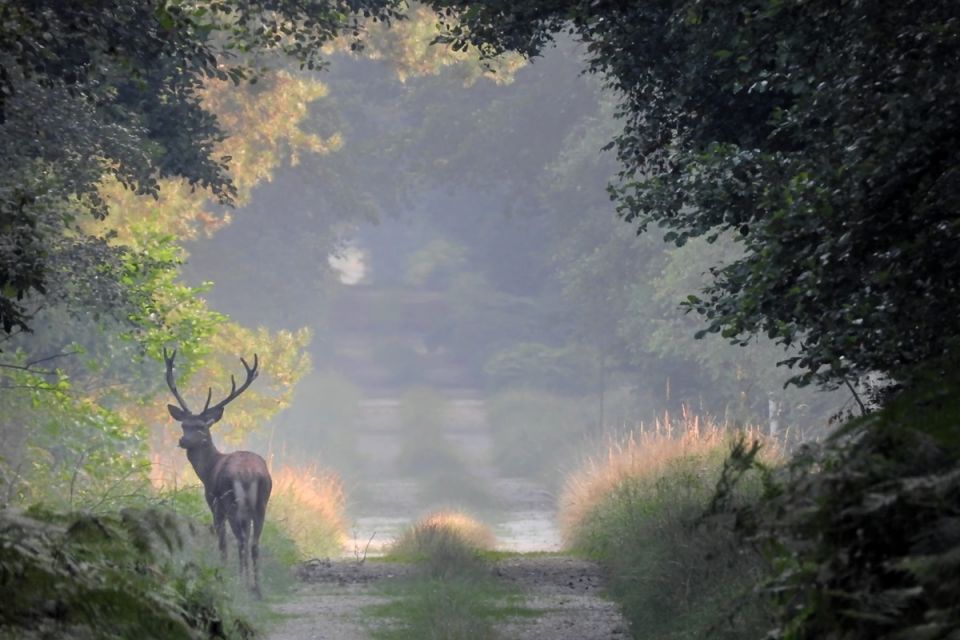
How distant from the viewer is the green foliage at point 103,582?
216 inches

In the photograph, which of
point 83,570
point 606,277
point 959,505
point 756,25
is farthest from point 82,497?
point 606,277

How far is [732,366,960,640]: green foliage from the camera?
13.0 ft

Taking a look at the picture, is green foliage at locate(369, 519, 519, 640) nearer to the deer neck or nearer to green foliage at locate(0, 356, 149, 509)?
the deer neck

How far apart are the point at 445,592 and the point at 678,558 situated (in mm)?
3180

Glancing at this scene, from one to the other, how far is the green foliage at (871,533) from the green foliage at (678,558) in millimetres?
3360

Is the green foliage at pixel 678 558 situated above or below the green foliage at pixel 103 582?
above

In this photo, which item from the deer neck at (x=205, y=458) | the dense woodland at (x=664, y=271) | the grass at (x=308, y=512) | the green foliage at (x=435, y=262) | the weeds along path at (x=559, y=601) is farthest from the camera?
the green foliage at (x=435, y=262)

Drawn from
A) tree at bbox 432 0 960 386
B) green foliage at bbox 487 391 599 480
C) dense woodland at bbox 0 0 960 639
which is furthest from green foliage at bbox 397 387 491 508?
tree at bbox 432 0 960 386

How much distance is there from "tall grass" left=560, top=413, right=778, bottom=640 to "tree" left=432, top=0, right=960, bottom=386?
4.82 feet

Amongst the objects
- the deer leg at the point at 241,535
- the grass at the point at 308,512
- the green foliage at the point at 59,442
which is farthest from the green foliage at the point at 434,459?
the deer leg at the point at 241,535

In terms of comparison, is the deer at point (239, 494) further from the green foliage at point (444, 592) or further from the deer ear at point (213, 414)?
the green foliage at point (444, 592)

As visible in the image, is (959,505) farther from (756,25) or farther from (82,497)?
(82,497)

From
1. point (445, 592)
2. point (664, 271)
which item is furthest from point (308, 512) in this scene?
point (664, 271)

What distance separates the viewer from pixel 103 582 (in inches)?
230
